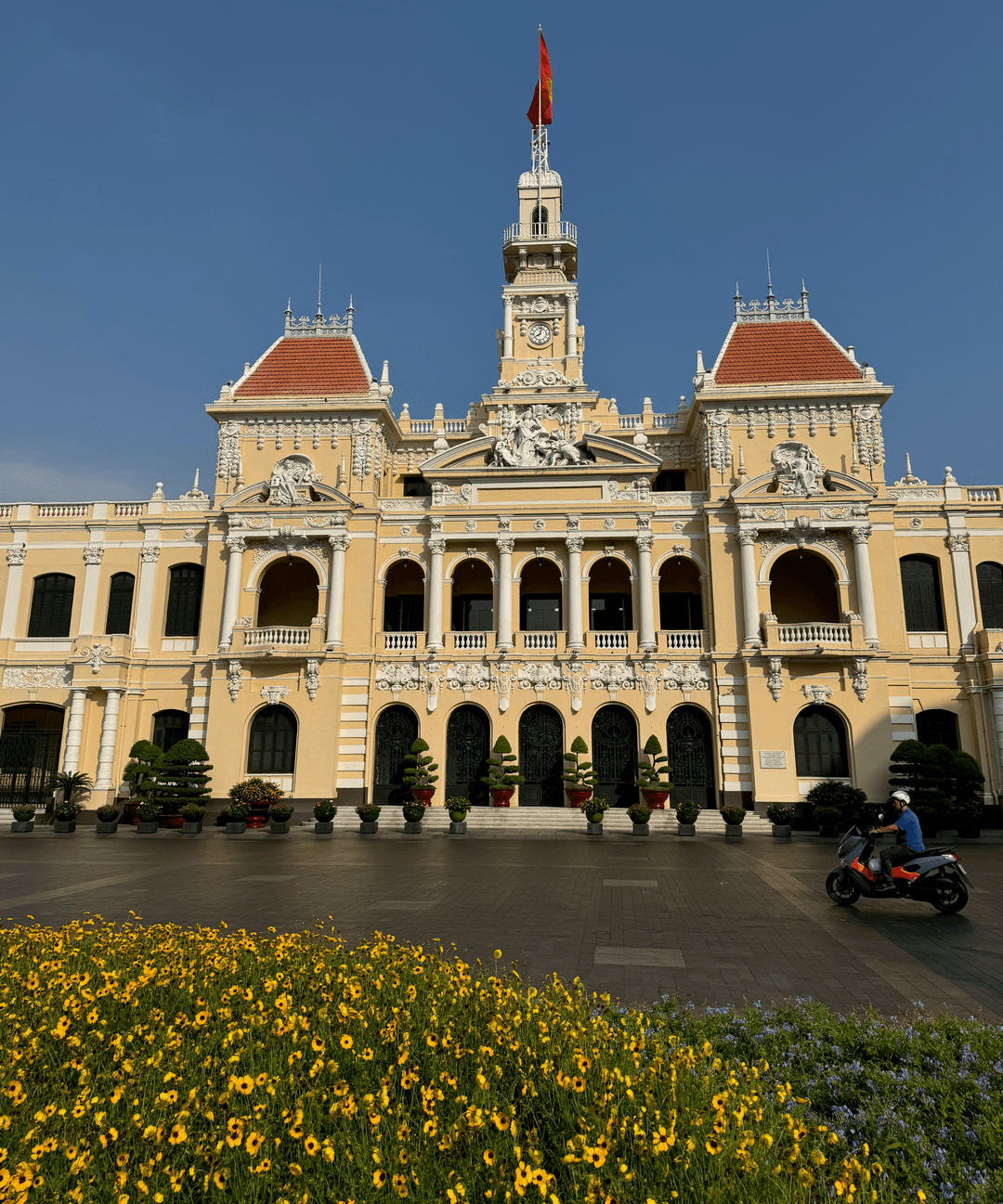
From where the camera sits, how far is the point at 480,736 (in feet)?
97.8

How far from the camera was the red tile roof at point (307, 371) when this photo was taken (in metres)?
33.7

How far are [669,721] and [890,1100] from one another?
2437 centimetres

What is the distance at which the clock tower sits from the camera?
3519 cm

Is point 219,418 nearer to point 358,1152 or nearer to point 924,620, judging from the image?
point 924,620

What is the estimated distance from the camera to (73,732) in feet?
100

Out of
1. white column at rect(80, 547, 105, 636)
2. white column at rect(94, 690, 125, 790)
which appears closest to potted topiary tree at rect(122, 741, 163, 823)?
white column at rect(94, 690, 125, 790)

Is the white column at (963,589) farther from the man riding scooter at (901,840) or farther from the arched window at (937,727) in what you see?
the man riding scooter at (901,840)

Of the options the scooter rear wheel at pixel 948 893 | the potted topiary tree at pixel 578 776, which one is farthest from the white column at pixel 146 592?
the scooter rear wheel at pixel 948 893

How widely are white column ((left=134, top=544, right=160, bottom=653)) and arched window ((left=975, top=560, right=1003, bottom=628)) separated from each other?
3413cm

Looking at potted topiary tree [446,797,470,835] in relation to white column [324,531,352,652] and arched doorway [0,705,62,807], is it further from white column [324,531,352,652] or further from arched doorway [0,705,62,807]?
arched doorway [0,705,62,807]

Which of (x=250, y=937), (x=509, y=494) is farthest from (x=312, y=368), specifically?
(x=250, y=937)

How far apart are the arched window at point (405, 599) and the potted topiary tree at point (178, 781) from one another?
9.41 meters

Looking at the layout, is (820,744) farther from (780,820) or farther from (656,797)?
(656,797)

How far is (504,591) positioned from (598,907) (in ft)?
61.5
